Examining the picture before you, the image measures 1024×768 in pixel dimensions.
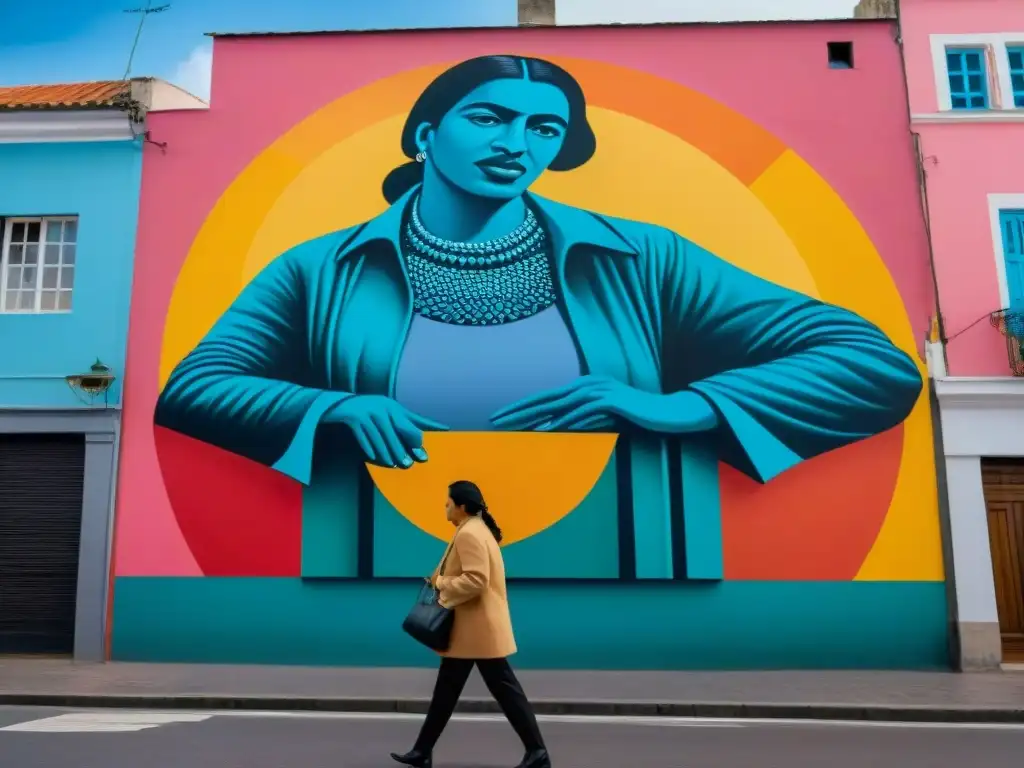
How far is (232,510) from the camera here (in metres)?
11.5

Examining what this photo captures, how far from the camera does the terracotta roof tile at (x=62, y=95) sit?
12438 mm

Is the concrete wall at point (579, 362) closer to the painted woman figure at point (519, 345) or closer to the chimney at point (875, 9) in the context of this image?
the painted woman figure at point (519, 345)

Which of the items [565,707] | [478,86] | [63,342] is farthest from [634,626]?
[63,342]

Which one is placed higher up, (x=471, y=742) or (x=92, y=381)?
(x=92, y=381)

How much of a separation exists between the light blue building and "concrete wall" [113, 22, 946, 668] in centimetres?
34

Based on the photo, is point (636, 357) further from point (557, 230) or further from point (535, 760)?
point (535, 760)

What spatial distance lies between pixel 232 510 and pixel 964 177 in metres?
10.2

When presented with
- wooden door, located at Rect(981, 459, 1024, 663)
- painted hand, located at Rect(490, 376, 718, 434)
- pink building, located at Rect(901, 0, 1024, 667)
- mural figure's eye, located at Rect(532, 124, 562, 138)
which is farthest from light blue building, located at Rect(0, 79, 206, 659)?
wooden door, located at Rect(981, 459, 1024, 663)

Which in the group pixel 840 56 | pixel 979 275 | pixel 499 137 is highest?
pixel 840 56

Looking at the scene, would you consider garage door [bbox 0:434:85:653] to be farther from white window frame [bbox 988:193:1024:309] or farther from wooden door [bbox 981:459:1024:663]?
white window frame [bbox 988:193:1024:309]

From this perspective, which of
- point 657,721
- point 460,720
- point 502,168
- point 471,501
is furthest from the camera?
point 502,168

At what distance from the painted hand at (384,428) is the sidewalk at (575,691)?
2.50 meters

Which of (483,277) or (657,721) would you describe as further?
(483,277)

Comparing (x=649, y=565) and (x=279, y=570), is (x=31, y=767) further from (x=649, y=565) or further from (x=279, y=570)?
(x=649, y=565)
